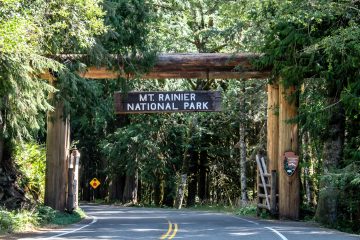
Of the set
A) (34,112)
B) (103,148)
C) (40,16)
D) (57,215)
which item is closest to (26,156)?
(57,215)

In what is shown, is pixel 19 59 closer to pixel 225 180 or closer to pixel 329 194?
pixel 329 194

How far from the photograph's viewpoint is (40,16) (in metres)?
13.4

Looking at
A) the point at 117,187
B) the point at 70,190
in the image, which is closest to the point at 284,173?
the point at 70,190

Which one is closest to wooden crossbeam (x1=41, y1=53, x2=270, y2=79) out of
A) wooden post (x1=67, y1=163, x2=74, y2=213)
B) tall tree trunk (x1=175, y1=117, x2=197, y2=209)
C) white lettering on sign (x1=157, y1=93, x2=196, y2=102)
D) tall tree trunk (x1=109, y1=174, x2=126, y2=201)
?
white lettering on sign (x1=157, y1=93, x2=196, y2=102)

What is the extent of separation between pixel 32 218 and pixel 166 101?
19.2 feet

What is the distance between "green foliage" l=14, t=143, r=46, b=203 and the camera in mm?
22469

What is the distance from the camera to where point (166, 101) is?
19.9 meters

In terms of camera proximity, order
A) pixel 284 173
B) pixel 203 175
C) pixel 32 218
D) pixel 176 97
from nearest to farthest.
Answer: pixel 32 218 → pixel 176 97 → pixel 284 173 → pixel 203 175

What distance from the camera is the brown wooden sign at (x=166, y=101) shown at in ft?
64.8

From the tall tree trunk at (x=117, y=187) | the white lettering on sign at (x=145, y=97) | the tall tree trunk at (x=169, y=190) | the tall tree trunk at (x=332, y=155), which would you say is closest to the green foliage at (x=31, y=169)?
the white lettering on sign at (x=145, y=97)

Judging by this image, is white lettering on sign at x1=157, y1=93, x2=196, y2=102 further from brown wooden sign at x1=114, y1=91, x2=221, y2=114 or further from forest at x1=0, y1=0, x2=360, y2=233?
forest at x1=0, y1=0, x2=360, y2=233

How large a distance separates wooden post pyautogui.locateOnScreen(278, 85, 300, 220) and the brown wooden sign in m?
2.77

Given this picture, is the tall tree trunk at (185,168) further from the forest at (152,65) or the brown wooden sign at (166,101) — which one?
the brown wooden sign at (166,101)

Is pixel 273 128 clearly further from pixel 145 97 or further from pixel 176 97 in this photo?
pixel 145 97
